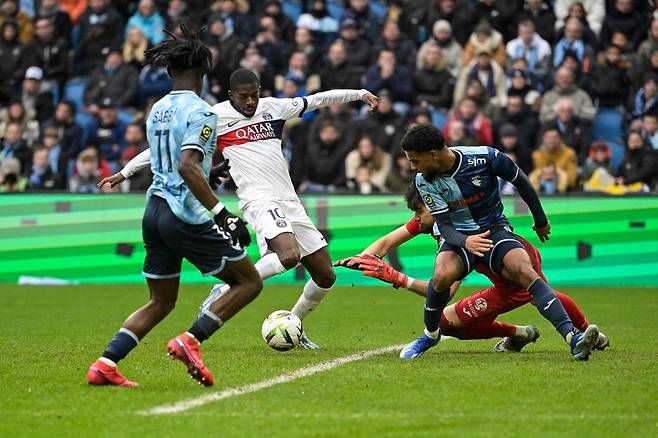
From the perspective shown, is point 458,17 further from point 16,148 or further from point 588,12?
point 16,148

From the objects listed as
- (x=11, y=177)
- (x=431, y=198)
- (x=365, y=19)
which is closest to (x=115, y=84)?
(x=11, y=177)

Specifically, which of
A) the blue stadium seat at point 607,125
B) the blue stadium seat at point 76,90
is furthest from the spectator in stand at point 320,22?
the blue stadium seat at point 607,125

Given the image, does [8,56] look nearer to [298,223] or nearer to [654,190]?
[654,190]

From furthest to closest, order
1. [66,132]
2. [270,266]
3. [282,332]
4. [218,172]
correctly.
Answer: [66,132]
[270,266]
[282,332]
[218,172]

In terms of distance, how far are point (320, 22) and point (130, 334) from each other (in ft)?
54.3

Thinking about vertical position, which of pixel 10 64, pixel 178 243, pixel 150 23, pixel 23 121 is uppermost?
pixel 178 243

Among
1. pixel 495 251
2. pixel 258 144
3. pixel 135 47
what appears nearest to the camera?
pixel 495 251

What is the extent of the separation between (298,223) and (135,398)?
4.02 m

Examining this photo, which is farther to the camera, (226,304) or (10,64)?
(10,64)

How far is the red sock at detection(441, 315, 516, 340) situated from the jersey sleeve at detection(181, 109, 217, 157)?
3431 millimetres

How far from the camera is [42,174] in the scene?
2241cm

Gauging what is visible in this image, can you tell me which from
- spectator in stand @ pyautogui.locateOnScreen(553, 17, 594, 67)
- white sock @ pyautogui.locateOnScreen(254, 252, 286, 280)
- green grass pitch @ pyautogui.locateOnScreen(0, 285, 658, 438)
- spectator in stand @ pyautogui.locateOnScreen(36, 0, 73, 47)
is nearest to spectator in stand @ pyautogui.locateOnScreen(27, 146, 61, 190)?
spectator in stand @ pyautogui.locateOnScreen(36, 0, 73, 47)

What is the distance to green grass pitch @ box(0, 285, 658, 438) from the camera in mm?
7000

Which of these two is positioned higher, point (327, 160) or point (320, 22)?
point (320, 22)
